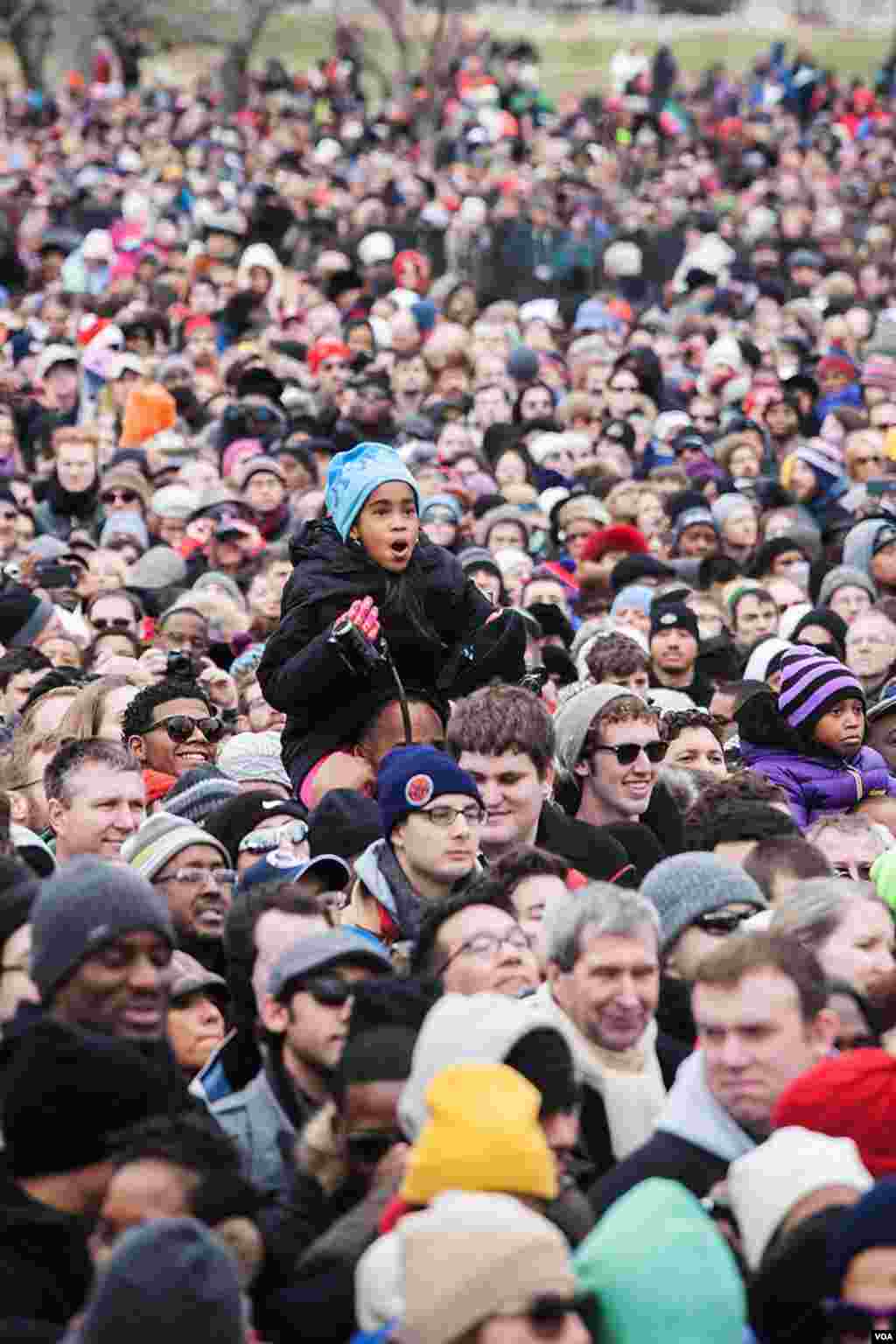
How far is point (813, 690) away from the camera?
34.2 ft

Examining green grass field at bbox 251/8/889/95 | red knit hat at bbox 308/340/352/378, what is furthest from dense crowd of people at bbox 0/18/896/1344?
green grass field at bbox 251/8/889/95

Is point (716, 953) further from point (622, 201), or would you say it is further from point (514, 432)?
point (622, 201)

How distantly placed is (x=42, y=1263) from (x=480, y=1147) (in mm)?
829

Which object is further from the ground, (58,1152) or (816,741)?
(58,1152)

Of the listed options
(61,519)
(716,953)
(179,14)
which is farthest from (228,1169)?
(179,14)

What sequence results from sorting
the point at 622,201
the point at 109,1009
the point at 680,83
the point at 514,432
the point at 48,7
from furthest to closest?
the point at 48,7
the point at 680,83
the point at 622,201
the point at 514,432
the point at 109,1009

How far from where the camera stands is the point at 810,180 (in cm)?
3061

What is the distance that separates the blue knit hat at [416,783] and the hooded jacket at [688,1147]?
77.9 inches

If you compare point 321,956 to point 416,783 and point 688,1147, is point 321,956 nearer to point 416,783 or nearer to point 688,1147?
point 688,1147

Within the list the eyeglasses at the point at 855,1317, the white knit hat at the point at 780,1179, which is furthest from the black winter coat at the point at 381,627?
the eyeglasses at the point at 855,1317

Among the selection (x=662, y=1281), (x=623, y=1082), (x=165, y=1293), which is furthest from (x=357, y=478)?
(x=165, y=1293)

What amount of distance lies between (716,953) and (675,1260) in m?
1.18

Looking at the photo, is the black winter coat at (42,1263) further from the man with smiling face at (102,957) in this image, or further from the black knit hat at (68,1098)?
the man with smiling face at (102,957)

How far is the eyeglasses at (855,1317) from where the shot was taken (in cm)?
500
